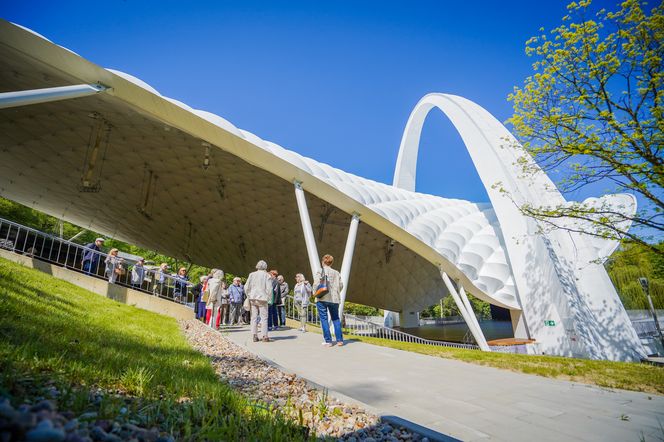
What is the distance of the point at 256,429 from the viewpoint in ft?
6.29

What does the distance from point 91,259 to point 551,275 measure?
1939 cm

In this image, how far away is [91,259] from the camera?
12523mm

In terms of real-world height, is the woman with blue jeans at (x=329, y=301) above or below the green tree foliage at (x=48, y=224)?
below

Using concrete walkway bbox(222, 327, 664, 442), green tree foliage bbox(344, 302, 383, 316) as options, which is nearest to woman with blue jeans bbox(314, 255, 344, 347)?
concrete walkway bbox(222, 327, 664, 442)

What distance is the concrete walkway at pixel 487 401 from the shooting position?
239 cm

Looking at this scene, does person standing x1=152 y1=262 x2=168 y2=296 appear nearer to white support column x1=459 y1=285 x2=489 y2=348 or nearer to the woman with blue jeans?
the woman with blue jeans

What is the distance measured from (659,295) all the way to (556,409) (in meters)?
29.7

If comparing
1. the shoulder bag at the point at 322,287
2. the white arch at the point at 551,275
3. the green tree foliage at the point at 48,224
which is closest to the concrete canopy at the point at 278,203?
the white arch at the point at 551,275

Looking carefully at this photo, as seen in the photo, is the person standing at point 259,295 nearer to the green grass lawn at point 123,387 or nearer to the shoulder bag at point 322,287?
the shoulder bag at point 322,287

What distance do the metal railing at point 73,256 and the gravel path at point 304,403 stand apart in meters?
10.5

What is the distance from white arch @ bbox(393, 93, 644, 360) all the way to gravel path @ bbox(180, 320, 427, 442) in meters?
9.62

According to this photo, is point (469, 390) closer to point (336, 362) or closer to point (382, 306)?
point (336, 362)

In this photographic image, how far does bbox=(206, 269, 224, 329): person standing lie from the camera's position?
9.59 m

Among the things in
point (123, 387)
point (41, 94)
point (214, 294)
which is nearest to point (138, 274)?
point (214, 294)
